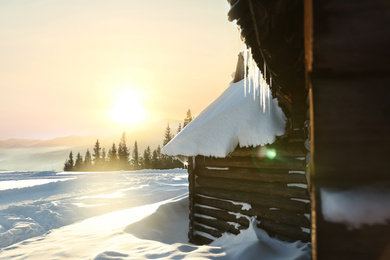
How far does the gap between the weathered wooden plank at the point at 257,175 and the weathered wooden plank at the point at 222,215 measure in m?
0.85

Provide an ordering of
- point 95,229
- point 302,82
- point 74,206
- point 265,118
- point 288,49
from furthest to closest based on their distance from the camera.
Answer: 1. point 74,206
2. point 95,229
3. point 265,118
4. point 302,82
5. point 288,49

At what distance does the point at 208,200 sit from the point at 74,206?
22.9ft

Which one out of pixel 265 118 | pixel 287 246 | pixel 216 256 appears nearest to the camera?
pixel 216 256

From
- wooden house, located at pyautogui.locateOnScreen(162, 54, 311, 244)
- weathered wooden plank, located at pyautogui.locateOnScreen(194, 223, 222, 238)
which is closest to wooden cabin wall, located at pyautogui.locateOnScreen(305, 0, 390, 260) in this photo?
wooden house, located at pyautogui.locateOnScreen(162, 54, 311, 244)

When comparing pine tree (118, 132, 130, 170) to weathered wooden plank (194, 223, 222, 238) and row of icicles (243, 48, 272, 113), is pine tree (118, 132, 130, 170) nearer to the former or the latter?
weathered wooden plank (194, 223, 222, 238)

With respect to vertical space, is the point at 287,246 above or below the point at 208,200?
below

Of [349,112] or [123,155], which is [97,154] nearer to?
[123,155]

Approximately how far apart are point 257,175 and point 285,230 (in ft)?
3.70

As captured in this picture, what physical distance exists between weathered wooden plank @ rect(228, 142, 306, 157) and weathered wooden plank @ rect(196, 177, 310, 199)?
0.61m

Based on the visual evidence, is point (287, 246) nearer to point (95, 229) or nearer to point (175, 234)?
point (175, 234)

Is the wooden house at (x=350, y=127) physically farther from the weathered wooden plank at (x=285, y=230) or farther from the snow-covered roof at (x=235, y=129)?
the weathered wooden plank at (x=285, y=230)

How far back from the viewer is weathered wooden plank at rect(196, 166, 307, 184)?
4641 mm

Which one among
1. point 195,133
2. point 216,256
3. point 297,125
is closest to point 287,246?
point 216,256

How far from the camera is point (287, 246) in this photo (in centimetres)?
435
